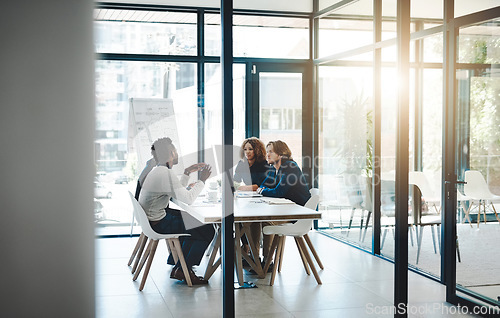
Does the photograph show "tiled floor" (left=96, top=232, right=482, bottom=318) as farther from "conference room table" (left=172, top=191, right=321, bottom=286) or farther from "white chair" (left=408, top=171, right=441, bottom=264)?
"white chair" (left=408, top=171, right=441, bottom=264)

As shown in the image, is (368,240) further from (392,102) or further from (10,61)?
(10,61)

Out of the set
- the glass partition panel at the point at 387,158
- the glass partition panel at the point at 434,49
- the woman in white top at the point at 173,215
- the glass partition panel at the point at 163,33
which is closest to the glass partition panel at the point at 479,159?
the glass partition panel at the point at 434,49

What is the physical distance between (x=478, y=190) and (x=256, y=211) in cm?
172

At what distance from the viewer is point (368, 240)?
615cm

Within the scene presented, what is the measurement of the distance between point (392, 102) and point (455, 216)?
1602 millimetres

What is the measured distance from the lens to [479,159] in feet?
14.0

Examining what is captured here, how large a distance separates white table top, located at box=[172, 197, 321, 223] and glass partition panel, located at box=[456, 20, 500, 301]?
4.10ft

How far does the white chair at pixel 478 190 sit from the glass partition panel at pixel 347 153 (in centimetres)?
184

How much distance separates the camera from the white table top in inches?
171

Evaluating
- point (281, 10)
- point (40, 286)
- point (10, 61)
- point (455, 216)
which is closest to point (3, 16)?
point (10, 61)

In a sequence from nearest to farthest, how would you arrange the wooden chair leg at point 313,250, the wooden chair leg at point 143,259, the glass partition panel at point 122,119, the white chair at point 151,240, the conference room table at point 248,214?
1. the glass partition panel at point 122,119
2. the conference room table at point 248,214
3. the wooden chair leg at point 143,259
4. the white chair at point 151,240
5. the wooden chair leg at point 313,250

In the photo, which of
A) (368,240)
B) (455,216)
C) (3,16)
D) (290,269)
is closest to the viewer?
(3,16)

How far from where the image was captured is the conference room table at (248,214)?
4348 millimetres

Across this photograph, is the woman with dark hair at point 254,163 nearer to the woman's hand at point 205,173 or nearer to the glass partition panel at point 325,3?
the woman's hand at point 205,173
